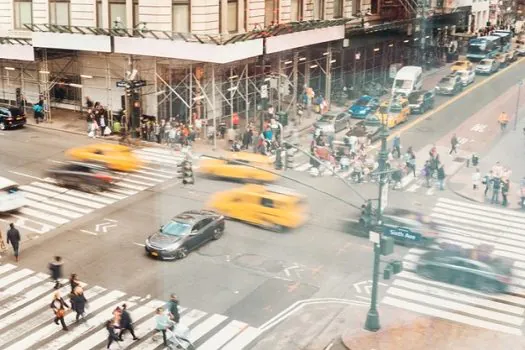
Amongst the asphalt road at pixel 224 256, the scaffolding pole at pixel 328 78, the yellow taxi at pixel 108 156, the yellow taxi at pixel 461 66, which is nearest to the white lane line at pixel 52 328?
the asphalt road at pixel 224 256

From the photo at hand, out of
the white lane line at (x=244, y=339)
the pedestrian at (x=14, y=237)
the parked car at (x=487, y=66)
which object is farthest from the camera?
the parked car at (x=487, y=66)

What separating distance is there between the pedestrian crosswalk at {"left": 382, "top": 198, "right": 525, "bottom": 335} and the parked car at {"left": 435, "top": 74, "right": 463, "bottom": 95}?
68.7 ft

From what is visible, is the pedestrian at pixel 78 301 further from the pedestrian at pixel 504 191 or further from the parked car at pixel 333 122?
the parked car at pixel 333 122

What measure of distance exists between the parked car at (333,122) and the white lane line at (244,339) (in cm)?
2349

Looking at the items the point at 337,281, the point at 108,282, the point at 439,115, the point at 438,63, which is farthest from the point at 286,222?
the point at 438,63

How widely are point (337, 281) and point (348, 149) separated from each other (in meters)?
15.7

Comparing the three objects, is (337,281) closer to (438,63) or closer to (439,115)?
(439,115)

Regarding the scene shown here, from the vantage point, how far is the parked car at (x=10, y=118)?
44.4 m

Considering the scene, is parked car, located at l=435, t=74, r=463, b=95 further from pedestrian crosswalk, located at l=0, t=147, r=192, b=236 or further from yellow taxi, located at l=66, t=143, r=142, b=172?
yellow taxi, located at l=66, t=143, r=142, b=172

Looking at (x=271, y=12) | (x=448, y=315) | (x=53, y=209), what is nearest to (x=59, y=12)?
(x=271, y=12)

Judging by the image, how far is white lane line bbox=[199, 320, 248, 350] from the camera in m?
21.2

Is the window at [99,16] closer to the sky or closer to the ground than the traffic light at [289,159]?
closer to the sky

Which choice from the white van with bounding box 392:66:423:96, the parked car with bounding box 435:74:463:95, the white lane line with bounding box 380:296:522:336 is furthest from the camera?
the parked car with bounding box 435:74:463:95

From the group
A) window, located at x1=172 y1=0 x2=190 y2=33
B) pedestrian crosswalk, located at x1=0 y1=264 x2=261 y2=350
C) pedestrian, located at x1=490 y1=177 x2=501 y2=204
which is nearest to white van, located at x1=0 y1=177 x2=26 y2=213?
pedestrian crosswalk, located at x1=0 y1=264 x2=261 y2=350
